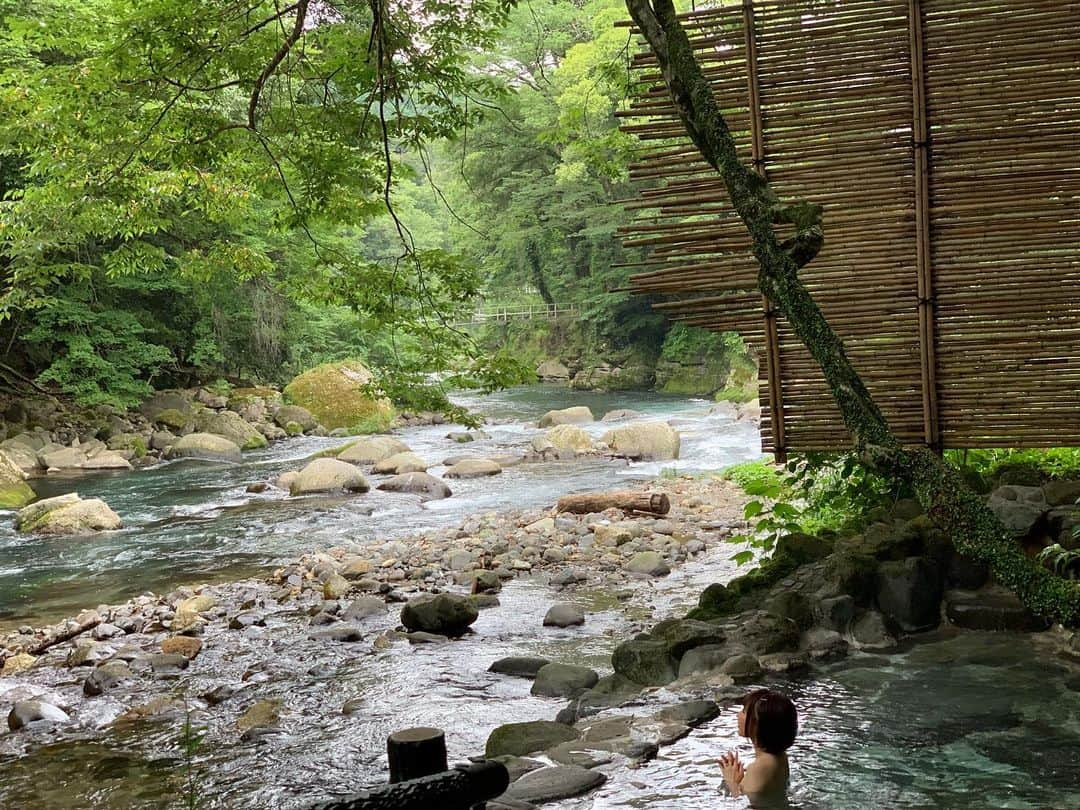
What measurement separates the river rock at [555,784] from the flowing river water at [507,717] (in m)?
0.06

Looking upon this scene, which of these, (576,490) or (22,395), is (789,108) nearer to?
(576,490)

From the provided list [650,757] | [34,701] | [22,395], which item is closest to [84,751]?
[34,701]

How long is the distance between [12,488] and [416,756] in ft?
43.5

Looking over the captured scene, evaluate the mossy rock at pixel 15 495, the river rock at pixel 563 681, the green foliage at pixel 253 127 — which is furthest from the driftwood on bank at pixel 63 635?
the mossy rock at pixel 15 495

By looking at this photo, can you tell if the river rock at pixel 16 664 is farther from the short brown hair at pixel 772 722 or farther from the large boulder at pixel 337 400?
the large boulder at pixel 337 400

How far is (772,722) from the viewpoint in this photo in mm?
3262

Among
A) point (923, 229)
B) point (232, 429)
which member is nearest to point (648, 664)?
point (923, 229)

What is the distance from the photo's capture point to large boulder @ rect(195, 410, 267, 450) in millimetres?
18594

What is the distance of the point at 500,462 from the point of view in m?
15.2

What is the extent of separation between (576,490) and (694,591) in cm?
531

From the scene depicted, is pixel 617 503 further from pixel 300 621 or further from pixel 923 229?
pixel 923 229

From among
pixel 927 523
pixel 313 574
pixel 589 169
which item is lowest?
pixel 313 574

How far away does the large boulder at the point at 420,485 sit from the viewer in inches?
517

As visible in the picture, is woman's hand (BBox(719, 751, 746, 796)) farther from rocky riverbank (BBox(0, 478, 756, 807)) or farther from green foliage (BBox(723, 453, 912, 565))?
green foliage (BBox(723, 453, 912, 565))
